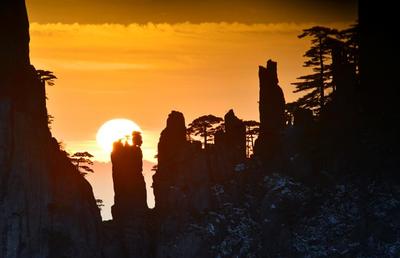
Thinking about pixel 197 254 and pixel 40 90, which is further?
pixel 40 90

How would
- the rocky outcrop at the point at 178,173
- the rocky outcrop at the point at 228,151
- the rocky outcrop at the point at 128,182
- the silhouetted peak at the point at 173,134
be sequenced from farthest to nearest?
the silhouetted peak at the point at 173,134 → the rocky outcrop at the point at 128,182 → the rocky outcrop at the point at 228,151 → the rocky outcrop at the point at 178,173

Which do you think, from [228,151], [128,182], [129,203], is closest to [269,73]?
[228,151]

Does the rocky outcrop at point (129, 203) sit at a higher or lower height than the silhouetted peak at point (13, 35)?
lower

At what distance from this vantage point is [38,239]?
118 meters

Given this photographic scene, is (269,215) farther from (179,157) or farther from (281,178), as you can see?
(179,157)

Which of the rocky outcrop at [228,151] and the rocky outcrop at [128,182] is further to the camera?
the rocky outcrop at [128,182]

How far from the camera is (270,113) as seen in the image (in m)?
125

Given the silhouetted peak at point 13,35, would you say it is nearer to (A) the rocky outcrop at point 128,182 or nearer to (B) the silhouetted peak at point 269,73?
(A) the rocky outcrop at point 128,182

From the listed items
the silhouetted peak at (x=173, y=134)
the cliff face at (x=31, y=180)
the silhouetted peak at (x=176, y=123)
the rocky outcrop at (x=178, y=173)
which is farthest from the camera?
the silhouetted peak at (x=176, y=123)

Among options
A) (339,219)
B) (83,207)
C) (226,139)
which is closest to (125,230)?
(83,207)

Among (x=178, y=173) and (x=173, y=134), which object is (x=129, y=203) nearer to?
(x=178, y=173)

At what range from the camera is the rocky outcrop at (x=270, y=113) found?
122 metres

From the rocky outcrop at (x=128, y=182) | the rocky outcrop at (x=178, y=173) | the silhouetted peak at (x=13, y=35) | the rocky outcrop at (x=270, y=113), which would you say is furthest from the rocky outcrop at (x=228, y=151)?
the silhouetted peak at (x=13, y=35)

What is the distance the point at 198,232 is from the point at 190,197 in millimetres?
6073
